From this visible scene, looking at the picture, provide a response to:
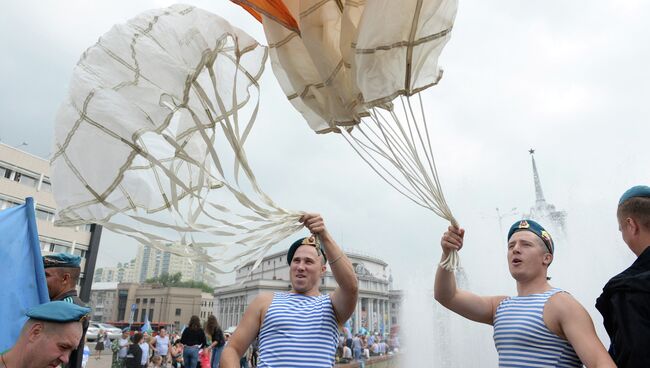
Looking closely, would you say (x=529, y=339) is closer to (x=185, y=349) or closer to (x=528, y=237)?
(x=528, y=237)

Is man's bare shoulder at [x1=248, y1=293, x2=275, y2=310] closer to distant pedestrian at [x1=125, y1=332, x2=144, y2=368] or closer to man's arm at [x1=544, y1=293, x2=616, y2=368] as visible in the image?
man's arm at [x1=544, y1=293, x2=616, y2=368]

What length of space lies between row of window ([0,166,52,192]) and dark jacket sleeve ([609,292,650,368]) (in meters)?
45.6

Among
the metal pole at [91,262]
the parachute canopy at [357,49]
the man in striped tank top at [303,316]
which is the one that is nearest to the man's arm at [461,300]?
the man in striped tank top at [303,316]

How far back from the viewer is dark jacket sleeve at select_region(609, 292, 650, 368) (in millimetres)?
1745

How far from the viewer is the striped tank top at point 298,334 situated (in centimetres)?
222

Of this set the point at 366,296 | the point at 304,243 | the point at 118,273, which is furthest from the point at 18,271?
the point at 118,273

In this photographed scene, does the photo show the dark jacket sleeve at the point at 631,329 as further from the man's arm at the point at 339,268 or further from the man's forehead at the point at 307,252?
the man's forehead at the point at 307,252

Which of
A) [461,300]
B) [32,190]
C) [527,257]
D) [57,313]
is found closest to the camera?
[57,313]

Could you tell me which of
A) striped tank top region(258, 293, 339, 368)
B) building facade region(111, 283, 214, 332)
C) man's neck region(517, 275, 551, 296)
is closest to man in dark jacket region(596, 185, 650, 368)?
man's neck region(517, 275, 551, 296)

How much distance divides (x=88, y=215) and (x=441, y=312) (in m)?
17.3

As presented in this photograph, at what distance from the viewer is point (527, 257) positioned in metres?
2.38

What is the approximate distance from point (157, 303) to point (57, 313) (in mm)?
89968

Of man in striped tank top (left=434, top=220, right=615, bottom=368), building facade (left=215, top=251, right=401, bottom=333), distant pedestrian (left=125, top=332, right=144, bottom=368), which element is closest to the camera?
man in striped tank top (left=434, top=220, right=615, bottom=368)

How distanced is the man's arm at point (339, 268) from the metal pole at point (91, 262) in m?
2.65
